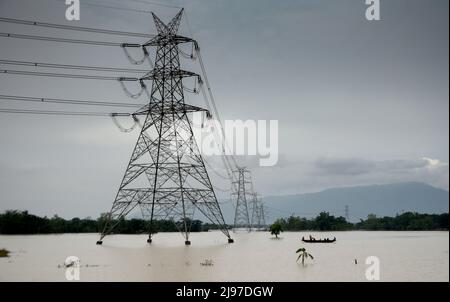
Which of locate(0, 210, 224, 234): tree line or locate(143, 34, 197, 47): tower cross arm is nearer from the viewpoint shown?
locate(143, 34, 197, 47): tower cross arm

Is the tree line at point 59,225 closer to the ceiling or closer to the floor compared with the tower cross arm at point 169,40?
closer to the floor

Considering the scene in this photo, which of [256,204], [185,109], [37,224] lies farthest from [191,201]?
[256,204]

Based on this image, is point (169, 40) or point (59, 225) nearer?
point (169, 40)

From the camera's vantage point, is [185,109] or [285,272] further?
[185,109]

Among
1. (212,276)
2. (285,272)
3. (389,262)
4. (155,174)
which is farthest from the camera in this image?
(155,174)

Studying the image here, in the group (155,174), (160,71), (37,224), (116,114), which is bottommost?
(37,224)

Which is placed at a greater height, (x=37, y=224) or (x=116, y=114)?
(x=116, y=114)

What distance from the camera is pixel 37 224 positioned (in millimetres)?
148500

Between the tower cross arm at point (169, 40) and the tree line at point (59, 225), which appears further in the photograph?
the tree line at point (59, 225)

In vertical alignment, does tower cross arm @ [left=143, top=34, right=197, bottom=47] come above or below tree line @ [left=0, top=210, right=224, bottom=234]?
above

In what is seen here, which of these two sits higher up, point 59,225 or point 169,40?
point 169,40
